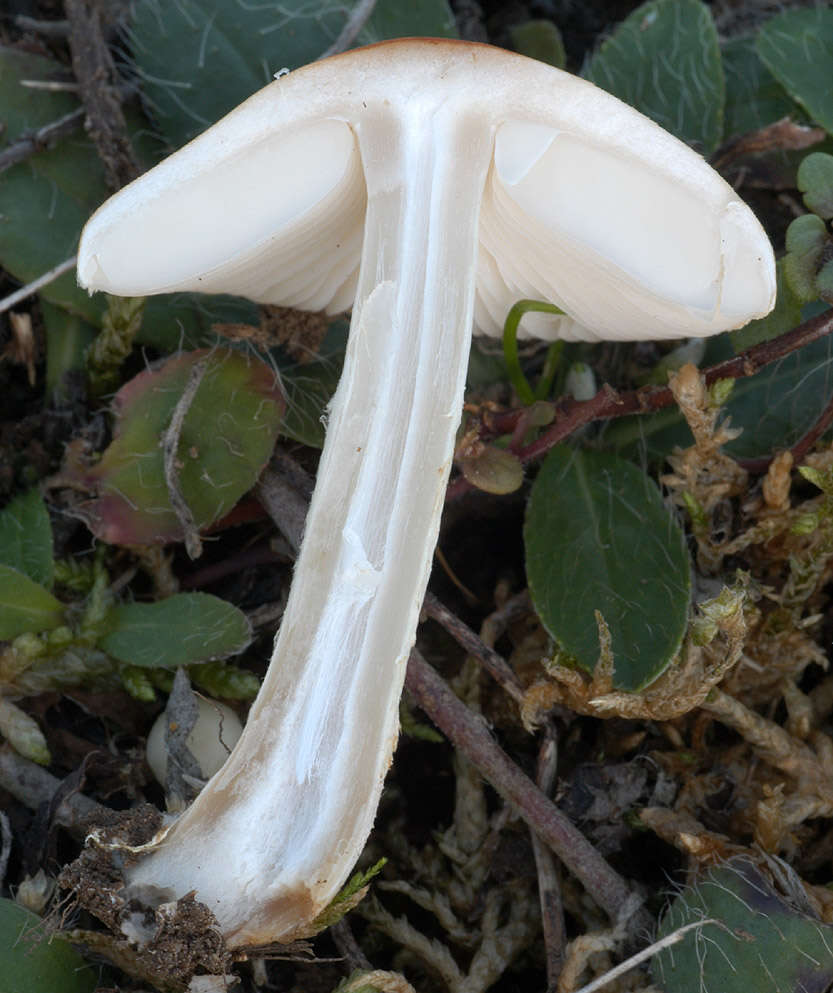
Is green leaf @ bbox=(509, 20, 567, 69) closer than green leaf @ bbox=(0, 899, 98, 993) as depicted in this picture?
No

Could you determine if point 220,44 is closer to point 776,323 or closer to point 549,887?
point 776,323

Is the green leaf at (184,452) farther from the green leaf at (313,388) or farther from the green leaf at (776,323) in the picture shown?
the green leaf at (776,323)

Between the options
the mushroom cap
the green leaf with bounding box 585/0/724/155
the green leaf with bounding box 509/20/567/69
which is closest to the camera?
the mushroom cap

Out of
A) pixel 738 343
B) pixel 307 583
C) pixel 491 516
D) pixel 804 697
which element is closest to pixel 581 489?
pixel 491 516

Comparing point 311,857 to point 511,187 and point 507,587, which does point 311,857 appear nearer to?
point 507,587

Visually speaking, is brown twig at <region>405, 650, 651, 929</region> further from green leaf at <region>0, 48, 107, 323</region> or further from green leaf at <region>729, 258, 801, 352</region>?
green leaf at <region>0, 48, 107, 323</region>

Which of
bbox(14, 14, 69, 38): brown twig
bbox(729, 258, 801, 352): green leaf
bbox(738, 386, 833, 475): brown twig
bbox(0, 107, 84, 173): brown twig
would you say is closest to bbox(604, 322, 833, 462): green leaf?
bbox(738, 386, 833, 475): brown twig

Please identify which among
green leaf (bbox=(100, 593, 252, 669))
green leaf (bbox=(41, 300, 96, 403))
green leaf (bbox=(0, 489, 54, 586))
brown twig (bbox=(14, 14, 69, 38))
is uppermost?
brown twig (bbox=(14, 14, 69, 38))
